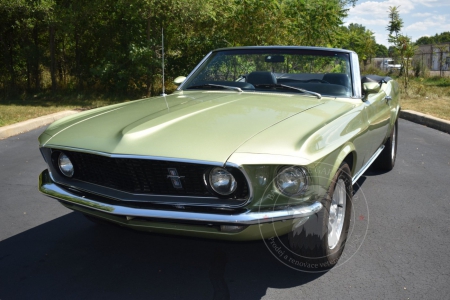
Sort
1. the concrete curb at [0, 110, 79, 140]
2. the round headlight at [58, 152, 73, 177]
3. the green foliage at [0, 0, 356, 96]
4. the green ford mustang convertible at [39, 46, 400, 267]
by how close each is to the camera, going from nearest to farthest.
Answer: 1. the green ford mustang convertible at [39, 46, 400, 267]
2. the round headlight at [58, 152, 73, 177]
3. the concrete curb at [0, 110, 79, 140]
4. the green foliage at [0, 0, 356, 96]

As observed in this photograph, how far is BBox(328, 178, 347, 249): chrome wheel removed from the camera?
3059 millimetres

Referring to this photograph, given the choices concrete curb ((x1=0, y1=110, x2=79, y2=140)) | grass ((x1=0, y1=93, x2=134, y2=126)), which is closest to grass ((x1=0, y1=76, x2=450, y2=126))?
grass ((x1=0, y1=93, x2=134, y2=126))

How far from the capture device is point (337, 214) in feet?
10.6

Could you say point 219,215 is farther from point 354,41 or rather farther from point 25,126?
point 354,41

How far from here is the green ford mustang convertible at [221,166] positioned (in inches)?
98.6

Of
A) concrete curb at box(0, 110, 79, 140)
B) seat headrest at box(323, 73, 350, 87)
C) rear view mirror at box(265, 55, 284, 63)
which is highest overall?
rear view mirror at box(265, 55, 284, 63)

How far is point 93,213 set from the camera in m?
2.87

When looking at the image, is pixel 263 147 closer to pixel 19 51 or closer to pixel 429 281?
pixel 429 281

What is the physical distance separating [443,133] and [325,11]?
260 inches

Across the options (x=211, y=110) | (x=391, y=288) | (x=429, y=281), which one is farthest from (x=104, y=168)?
(x=429, y=281)

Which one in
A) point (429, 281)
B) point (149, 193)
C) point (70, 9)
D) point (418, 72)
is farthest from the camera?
point (418, 72)

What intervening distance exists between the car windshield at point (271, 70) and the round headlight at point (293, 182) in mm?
1607

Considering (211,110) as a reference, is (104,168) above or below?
below

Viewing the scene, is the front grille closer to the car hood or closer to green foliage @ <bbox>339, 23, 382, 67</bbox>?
the car hood
